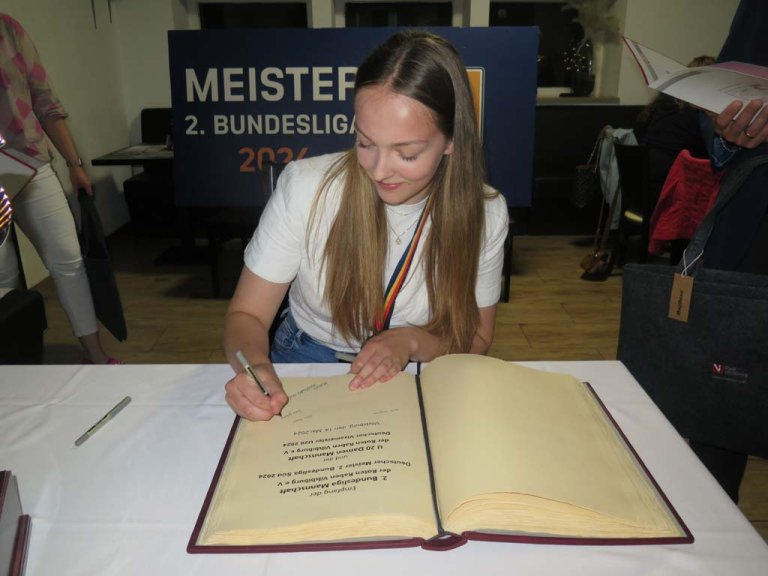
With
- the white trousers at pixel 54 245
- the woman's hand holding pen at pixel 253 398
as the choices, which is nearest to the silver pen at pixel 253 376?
the woman's hand holding pen at pixel 253 398

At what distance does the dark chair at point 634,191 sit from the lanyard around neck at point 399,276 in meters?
2.57

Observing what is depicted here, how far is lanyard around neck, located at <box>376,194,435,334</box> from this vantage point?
1.27 meters

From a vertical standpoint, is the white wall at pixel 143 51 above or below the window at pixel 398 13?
below

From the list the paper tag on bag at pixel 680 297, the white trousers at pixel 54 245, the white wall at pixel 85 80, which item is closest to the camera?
the paper tag on bag at pixel 680 297

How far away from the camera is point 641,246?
3740mm

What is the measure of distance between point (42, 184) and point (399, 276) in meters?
1.73

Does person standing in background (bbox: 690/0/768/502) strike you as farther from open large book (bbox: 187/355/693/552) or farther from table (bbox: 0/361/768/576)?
open large book (bbox: 187/355/693/552)

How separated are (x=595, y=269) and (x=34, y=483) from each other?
12.5 ft

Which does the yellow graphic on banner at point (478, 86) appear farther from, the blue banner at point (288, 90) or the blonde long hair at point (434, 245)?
the blonde long hair at point (434, 245)

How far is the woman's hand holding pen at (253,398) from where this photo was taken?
0.84m

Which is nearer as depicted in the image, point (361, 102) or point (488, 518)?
point (488, 518)

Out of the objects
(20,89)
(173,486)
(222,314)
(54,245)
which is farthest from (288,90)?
(173,486)

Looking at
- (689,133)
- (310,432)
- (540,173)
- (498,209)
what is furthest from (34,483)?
(540,173)

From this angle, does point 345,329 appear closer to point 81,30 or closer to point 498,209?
point 498,209
